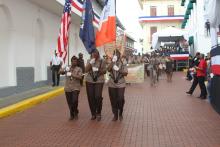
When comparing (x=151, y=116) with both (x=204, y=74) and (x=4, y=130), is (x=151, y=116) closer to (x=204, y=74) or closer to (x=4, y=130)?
(x=4, y=130)

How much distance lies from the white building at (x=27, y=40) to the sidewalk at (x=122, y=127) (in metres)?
2.79

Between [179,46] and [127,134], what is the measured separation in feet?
118

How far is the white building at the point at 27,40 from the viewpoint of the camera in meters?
16.3

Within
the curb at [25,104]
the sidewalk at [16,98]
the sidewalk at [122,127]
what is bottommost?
the sidewalk at [122,127]

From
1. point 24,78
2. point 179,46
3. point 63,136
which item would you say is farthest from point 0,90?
point 179,46

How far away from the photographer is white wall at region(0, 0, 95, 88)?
642 inches

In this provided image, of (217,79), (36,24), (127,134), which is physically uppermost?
(36,24)

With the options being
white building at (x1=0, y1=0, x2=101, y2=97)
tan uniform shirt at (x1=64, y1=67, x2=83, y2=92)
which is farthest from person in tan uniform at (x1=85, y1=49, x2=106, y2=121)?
white building at (x1=0, y1=0, x2=101, y2=97)

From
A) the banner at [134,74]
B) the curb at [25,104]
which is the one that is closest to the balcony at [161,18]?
the banner at [134,74]

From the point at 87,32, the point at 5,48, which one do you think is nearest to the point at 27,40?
the point at 5,48

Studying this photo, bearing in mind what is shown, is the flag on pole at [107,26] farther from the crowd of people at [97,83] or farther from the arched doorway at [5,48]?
the arched doorway at [5,48]

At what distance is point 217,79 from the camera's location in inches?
499

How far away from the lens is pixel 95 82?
37.4 ft

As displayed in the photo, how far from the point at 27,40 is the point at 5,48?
217 centimetres
